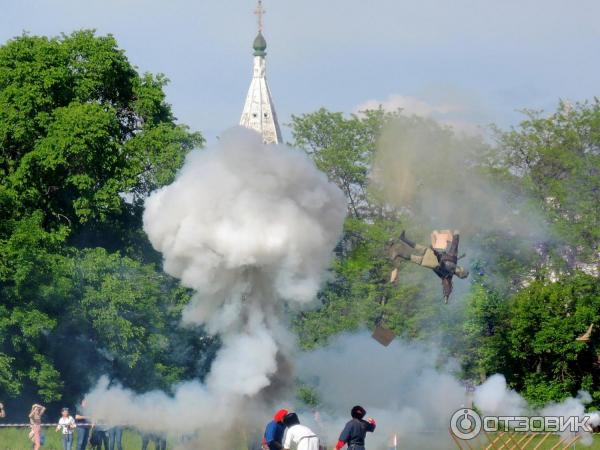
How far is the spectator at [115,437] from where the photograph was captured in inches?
1896

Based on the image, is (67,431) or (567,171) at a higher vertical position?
(567,171)

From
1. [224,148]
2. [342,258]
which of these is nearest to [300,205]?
[224,148]

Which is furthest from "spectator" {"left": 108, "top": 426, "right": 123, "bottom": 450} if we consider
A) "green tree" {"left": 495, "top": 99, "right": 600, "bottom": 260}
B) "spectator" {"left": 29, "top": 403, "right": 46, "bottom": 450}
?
"green tree" {"left": 495, "top": 99, "right": 600, "bottom": 260}

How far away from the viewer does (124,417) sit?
48844 millimetres

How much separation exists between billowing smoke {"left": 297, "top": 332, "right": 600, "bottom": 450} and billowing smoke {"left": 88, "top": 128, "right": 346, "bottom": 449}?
12.3ft

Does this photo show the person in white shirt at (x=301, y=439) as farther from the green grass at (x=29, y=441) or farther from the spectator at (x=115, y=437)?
the green grass at (x=29, y=441)

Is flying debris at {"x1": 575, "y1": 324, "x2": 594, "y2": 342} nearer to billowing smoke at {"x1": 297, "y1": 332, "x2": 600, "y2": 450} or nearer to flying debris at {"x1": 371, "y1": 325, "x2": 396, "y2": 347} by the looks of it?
billowing smoke at {"x1": 297, "y1": 332, "x2": 600, "y2": 450}

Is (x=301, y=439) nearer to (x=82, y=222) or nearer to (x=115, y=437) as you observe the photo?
(x=115, y=437)

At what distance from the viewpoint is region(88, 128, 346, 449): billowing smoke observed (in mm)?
46094

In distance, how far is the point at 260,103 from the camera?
130 metres

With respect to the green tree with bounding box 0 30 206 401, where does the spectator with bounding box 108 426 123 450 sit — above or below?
below

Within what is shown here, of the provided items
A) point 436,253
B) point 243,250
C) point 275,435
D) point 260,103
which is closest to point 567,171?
point 436,253

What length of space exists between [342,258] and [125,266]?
11.4m

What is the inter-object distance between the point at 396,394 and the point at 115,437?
12673mm
